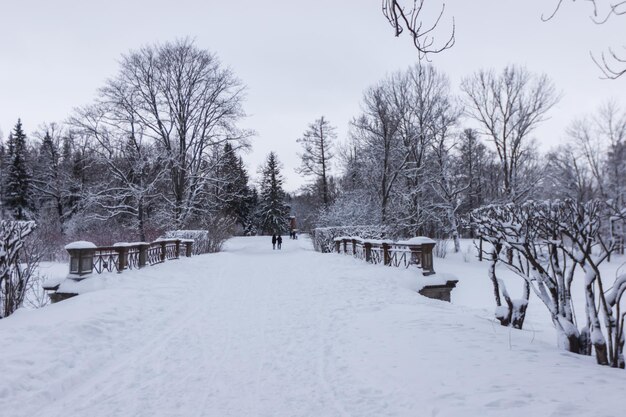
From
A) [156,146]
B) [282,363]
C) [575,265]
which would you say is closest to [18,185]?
[156,146]

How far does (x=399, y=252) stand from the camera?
13.0 m

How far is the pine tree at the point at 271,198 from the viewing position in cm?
5425

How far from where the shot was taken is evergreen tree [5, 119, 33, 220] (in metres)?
35.6

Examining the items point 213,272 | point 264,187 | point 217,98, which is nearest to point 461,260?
point 213,272

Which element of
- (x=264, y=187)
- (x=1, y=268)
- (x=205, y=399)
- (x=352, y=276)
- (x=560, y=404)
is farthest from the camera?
(x=264, y=187)

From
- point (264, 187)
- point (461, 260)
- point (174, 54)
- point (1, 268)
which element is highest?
point (174, 54)

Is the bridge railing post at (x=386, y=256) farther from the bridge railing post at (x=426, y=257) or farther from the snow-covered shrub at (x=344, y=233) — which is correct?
the snow-covered shrub at (x=344, y=233)

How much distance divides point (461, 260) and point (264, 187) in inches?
1415

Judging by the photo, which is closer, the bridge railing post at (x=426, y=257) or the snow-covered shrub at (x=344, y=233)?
the bridge railing post at (x=426, y=257)

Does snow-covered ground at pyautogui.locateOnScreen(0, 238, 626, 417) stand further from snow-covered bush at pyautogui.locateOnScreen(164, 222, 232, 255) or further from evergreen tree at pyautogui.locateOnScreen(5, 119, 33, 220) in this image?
evergreen tree at pyautogui.locateOnScreen(5, 119, 33, 220)

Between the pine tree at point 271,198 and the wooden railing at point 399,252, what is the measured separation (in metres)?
37.0

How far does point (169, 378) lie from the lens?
4262 millimetres

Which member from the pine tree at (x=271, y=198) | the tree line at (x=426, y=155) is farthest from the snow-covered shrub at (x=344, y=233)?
the pine tree at (x=271, y=198)

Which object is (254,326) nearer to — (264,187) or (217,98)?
(217,98)
